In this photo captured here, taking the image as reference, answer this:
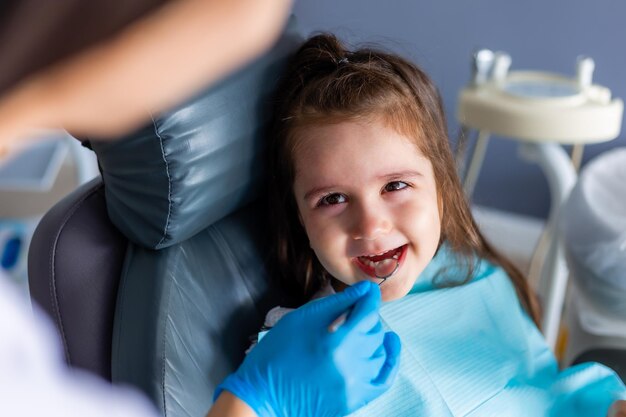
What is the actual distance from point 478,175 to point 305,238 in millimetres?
1695

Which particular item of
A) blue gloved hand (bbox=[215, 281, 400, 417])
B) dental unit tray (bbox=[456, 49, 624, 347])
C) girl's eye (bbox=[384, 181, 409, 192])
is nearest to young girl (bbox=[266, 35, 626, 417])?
girl's eye (bbox=[384, 181, 409, 192])

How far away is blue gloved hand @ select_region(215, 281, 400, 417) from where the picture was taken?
0.98 metres

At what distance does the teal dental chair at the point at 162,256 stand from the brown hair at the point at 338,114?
0.05 metres

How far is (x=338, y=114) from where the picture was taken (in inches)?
44.9

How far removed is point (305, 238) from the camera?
1.30 metres

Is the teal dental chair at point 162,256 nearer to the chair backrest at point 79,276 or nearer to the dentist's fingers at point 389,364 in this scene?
the chair backrest at point 79,276

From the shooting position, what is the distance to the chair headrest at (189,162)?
1074 millimetres

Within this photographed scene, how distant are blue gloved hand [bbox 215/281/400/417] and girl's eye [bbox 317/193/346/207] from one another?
181 millimetres

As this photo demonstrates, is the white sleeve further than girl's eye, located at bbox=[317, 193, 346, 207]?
No

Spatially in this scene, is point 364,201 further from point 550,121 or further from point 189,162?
point 550,121

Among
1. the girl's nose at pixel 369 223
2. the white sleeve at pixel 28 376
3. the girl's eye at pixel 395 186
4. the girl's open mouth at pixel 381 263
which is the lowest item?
the girl's open mouth at pixel 381 263

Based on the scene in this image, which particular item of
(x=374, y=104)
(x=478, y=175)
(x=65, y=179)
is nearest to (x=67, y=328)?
(x=374, y=104)

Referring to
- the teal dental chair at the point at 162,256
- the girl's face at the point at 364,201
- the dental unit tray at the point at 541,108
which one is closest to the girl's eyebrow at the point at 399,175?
the girl's face at the point at 364,201

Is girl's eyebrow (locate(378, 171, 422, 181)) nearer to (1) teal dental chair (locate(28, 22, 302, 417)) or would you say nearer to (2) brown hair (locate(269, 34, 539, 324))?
(2) brown hair (locate(269, 34, 539, 324))
